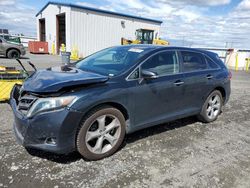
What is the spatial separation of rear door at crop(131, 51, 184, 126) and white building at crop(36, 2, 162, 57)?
23.1 m

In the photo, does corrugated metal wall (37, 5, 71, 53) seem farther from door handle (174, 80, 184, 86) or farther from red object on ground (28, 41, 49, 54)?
door handle (174, 80, 184, 86)

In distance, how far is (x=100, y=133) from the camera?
343 centimetres

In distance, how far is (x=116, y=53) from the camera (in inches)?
175

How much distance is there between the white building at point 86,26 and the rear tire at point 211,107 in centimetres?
2269

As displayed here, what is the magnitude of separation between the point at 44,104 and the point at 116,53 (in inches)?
74.4

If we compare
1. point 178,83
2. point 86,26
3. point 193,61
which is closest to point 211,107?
point 193,61

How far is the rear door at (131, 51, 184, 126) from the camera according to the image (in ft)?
12.5

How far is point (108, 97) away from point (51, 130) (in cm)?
86

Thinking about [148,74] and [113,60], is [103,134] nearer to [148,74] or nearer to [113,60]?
[148,74]

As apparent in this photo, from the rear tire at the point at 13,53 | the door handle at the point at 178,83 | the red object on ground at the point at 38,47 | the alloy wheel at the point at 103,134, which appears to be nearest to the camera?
the alloy wheel at the point at 103,134

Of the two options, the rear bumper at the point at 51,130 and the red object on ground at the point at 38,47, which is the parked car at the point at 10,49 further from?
the rear bumper at the point at 51,130

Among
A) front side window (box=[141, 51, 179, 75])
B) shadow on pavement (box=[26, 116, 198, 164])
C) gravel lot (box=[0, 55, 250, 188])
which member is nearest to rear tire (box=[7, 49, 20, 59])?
→ gravel lot (box=[0, 55, 250, 188])

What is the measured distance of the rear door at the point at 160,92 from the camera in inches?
150

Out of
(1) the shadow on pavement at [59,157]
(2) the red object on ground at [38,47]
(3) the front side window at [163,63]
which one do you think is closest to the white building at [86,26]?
(2) the red object on ground at [38,47]
